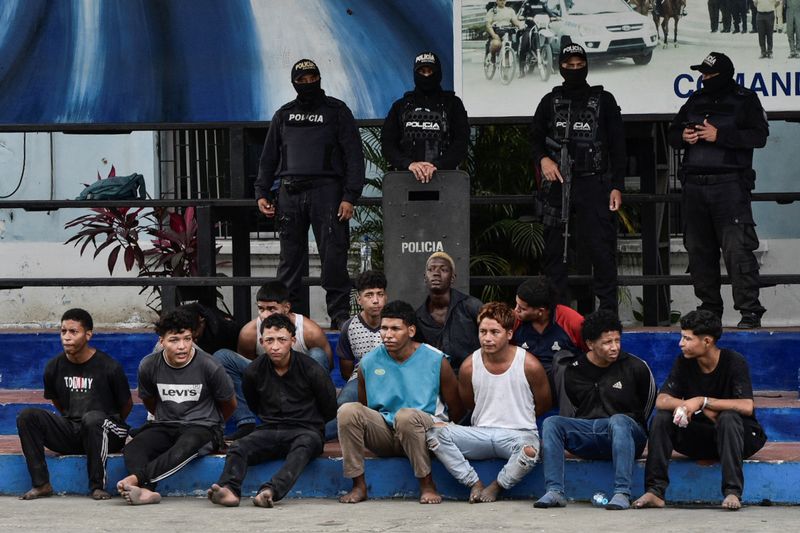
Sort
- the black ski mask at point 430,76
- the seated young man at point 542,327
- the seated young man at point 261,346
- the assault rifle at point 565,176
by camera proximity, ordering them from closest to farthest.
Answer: the seated young man at point 542,327
the seated young man at point 261,346
the assault rifle at point 565,176
the black ski mask at point 430,76

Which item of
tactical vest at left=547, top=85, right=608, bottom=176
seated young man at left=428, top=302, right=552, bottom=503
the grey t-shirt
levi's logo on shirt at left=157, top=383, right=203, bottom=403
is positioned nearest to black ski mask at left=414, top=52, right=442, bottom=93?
tactical vest at left=547, top=85, right=608, bottom=176

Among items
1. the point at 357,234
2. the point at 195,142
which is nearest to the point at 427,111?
the point at 357,234

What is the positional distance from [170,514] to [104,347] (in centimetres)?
298

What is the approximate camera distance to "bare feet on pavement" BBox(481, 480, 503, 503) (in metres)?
7.94

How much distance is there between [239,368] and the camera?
9.02 m

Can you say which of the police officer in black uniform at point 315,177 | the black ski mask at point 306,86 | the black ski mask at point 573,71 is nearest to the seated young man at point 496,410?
the police officer in black uniform at point 315,177

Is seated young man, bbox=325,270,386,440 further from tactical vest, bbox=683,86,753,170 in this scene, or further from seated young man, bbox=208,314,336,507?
tactical vest, bbox=683,86,753,170

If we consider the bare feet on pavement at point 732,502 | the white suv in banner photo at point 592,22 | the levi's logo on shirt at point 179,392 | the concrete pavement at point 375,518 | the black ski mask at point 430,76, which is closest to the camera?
the concrete pavement at point 375,518

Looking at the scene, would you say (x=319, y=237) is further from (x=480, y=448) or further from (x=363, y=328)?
(x=480, y=448)

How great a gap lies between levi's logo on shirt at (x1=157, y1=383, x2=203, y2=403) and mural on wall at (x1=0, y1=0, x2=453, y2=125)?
2.79 metres

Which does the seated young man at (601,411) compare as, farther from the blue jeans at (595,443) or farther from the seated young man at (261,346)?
the seated young man at (261,346)

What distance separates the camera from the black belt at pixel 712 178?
9.66m

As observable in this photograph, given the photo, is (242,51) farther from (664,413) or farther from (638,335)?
(664,413)

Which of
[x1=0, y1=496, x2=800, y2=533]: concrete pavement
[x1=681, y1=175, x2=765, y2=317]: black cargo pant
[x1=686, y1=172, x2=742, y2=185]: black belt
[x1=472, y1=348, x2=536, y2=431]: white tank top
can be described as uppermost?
[x1=686, y1=172, x2=742, y2=185]: black belt
